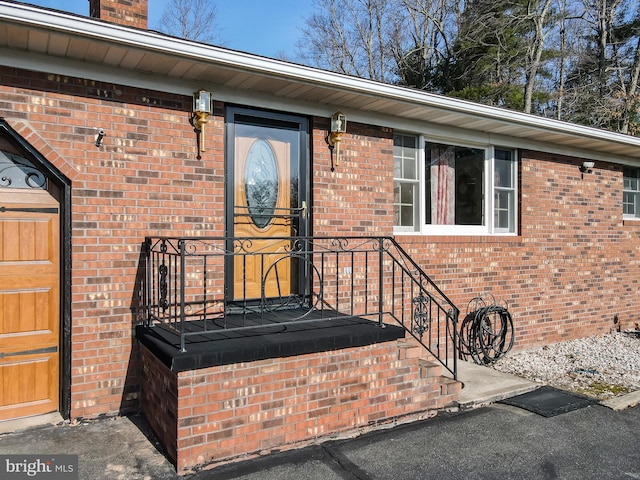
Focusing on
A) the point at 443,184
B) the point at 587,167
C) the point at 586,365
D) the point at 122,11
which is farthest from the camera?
the point at 587,167

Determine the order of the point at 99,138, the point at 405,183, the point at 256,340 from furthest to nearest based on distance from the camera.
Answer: the point at 405,183 < the point at 99,138 < the point at 256,340

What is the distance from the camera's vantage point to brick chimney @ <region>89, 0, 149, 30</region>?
458 centimetres

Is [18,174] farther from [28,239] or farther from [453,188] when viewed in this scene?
[453,188]

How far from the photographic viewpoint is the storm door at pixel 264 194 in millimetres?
4801

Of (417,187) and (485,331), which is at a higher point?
(417,187)

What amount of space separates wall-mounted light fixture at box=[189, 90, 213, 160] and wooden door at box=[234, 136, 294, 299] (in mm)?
418

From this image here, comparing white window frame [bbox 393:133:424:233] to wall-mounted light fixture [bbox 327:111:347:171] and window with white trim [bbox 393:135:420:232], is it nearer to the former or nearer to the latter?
window with white trim [bbox 393:135:420:232]

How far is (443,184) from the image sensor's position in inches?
251

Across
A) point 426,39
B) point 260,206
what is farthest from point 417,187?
point 426,39

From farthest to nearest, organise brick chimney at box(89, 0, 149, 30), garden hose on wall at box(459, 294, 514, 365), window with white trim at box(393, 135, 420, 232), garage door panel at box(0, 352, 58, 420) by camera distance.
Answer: garden hose on wall at box(459, 294, 514, 365), window with white trim at box(393, 135, 420, 232), brick chimney at box(89, 0, 149, 30), garage door panel at box(0, 352, 58, 420)

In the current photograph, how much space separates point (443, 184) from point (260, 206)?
2.65 meters

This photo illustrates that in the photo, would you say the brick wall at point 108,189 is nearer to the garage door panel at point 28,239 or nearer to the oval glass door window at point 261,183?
the garage door panel at point 28,239

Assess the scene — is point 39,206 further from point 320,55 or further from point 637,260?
point 320,55

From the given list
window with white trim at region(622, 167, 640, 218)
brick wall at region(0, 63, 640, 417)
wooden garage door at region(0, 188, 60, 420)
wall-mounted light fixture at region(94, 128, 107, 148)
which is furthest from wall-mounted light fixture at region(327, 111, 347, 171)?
window with white trim at region(622, 167, 640, 218)
